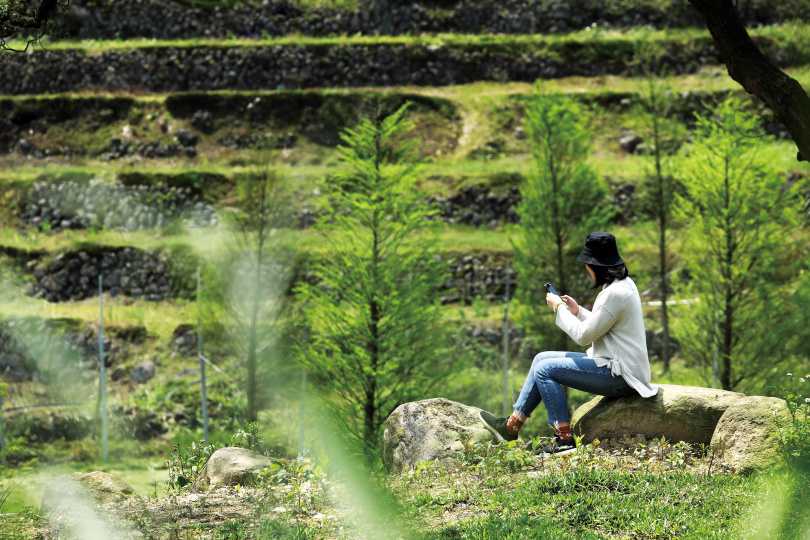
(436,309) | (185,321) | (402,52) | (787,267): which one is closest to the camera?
(436,309)

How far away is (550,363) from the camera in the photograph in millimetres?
5684

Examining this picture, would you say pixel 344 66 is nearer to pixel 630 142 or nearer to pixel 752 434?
pixel 630 142

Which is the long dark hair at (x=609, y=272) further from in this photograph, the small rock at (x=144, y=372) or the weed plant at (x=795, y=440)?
the small rock at (x=144, y=372)

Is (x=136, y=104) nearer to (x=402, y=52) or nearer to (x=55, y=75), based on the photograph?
(x=55, y=75)

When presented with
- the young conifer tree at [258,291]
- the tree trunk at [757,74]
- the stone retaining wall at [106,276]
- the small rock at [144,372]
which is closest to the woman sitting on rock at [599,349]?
the tree trunk at [757,74]

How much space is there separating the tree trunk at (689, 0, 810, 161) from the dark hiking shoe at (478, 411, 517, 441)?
294 cm

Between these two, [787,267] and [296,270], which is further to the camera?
[296,270]

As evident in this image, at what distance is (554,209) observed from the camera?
15625mm

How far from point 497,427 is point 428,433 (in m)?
0.55

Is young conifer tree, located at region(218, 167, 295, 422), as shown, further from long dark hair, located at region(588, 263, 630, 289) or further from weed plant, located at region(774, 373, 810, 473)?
weed plant, located at region(774, 373, 810, 473)

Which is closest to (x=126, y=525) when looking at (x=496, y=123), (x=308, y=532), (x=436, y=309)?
(x=308, y=532)

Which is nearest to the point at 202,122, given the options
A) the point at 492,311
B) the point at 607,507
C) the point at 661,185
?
the point at 492,311

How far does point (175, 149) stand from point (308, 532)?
24.9 m

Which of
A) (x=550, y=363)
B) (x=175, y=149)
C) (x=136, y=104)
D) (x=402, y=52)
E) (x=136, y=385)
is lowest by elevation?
(x=136, y=385)
